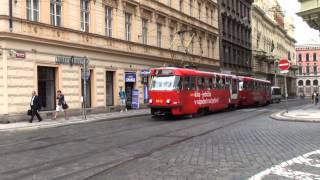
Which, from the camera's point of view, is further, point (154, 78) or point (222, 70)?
point (222, 70)

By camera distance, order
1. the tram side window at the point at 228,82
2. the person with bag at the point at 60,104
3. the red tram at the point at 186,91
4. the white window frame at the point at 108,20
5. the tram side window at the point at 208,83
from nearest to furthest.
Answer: the red tram at the point at 186,91 → the person with bag at the point at 60,104 → the tram side window at the point at 208,83 → the white window frame at the point at 108,20 → the tram side window at the point at 228,82

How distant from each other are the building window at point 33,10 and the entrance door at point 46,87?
285 cm

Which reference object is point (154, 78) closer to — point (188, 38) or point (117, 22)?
point (117, 22)

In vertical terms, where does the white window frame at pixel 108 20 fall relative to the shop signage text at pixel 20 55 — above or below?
above

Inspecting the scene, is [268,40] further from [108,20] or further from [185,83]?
[185,83]

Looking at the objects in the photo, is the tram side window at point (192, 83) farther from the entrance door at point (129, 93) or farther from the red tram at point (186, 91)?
the entrance door at point (129, 93)

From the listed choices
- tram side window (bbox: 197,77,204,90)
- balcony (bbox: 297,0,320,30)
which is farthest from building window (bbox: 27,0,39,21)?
balcony (bbox: 297,0,320,30)

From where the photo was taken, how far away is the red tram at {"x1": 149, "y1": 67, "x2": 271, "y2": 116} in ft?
86.0

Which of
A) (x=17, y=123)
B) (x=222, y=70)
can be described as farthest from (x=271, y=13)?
(x=17, y=123)

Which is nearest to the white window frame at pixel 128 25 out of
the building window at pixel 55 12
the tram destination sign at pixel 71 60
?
the tram destination sign at pixel 71 60

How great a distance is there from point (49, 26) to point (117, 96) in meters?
9.39

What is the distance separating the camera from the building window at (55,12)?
93.1 feet

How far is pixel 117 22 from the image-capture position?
35.0m

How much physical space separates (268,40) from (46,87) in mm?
69291
